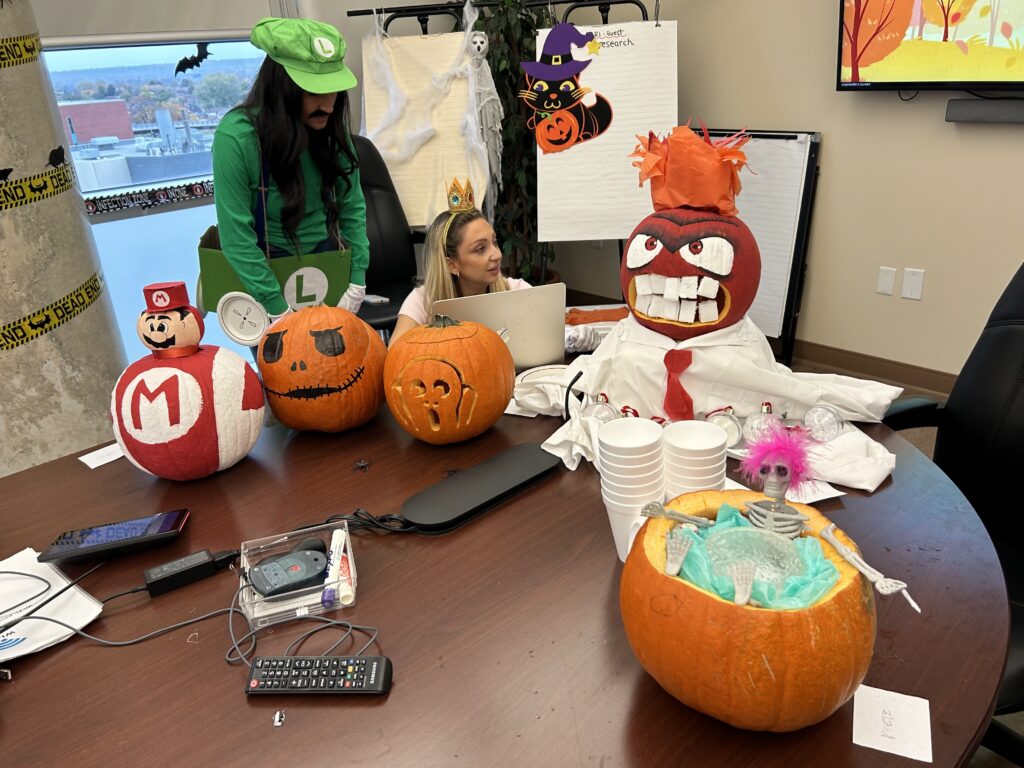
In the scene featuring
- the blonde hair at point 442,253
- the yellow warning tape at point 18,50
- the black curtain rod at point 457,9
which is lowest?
the blonde hair at point 442,253

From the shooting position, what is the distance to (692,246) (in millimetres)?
1238

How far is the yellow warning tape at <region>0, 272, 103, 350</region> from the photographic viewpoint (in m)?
1.97

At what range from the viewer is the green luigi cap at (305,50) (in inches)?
74.8

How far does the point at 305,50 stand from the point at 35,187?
0.84 meters

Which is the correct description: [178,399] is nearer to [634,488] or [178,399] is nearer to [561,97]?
[634,488]

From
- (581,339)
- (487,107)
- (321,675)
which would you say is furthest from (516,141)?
(321,675)

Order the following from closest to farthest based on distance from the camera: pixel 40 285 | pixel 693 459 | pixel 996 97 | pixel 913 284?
pixel 693 459 < pixel 40 285 < pixel 996 97 < pixel 913 284

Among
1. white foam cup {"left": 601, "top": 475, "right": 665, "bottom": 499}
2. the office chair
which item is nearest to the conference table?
white foam cup {"left": 601, "top": 475, "right": 665, "bottom": 499}

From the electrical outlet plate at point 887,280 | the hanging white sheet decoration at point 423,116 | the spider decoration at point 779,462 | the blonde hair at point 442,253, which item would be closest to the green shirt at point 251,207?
the blonde hair at point 442,253

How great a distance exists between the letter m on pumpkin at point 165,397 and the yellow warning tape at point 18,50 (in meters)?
1.25

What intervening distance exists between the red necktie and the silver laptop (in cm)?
34

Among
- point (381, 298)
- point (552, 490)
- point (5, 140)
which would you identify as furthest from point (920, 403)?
point (5, 140)

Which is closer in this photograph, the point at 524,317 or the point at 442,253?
the point at 524,317

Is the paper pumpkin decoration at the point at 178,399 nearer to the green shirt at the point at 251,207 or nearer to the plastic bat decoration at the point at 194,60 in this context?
the green shirt at the point at 251,207
